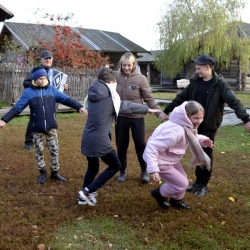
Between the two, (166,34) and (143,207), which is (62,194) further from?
(166,34)

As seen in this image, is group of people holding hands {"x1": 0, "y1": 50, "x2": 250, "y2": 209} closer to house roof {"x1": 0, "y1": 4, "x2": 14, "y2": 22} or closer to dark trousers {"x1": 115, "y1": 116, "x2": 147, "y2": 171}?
dark trousers {"x1": 115, "y1": 116, "x2": 147, "y2": 171}

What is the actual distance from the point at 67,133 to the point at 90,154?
5.37 metres

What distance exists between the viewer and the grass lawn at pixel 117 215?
3.51 m

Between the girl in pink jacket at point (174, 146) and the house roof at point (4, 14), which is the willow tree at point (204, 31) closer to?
the house roof at point (4, 14)

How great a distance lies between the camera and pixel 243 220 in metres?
4.02

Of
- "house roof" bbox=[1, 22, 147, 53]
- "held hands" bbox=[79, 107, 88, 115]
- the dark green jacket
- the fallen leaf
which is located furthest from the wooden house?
the fallen leaf

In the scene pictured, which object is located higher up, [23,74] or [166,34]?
[166,34]

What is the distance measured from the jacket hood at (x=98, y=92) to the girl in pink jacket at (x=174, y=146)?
759mm

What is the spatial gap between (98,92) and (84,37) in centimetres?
2362

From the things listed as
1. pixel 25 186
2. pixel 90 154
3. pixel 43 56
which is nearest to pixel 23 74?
pixel 43 56

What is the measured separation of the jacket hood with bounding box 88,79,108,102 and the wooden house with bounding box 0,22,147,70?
17201 millimetres

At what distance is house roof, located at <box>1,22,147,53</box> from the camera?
2233 cm

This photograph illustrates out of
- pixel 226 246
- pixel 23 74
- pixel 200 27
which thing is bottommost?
pixel 226 246

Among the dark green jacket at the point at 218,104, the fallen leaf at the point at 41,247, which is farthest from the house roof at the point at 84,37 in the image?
the fallen leaf at the point at 41,247
